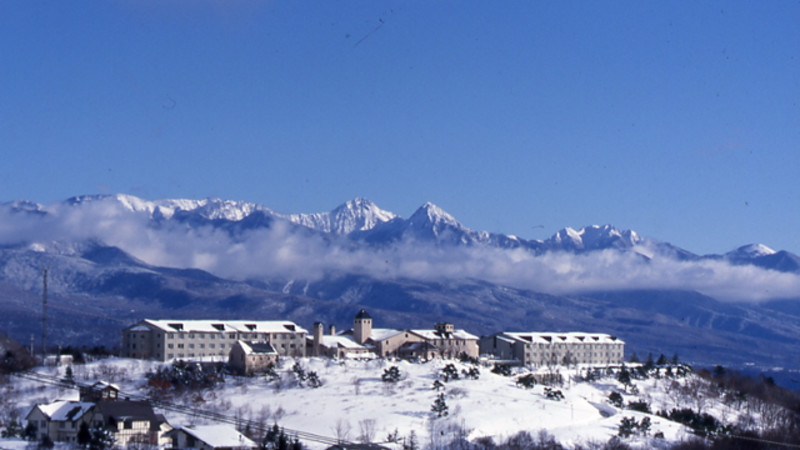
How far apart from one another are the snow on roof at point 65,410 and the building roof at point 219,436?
8.69 m

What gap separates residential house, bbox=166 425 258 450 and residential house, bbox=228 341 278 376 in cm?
3034

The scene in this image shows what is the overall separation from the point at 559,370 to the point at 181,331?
51909 mm

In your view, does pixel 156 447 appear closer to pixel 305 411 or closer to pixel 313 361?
pixel 305 411

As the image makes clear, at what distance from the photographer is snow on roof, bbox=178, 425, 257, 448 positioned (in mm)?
91125

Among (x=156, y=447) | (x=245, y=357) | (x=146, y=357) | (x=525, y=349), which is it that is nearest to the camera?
(x=156, y=447)

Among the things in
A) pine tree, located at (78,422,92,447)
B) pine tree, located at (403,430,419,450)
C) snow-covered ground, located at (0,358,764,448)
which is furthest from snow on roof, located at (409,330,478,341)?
pine tree, located at (78,422,92,447)

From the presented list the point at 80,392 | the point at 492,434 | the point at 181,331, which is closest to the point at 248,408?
the point at 80,392

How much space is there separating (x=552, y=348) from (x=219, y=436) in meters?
86.3

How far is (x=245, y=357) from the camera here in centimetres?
12875

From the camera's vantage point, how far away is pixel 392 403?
115938 mm

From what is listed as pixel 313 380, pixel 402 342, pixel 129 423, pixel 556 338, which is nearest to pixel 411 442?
pixel 129 423

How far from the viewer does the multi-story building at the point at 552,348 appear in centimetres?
16712

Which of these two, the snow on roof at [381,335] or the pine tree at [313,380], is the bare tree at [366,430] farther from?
the snow on roof at [381,335]

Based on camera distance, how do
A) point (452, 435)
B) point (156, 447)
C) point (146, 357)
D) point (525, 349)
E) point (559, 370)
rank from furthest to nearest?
point (525, 349) < point (559, 370) < point (146, 357) < point (452, 435) < point (156, 447)
